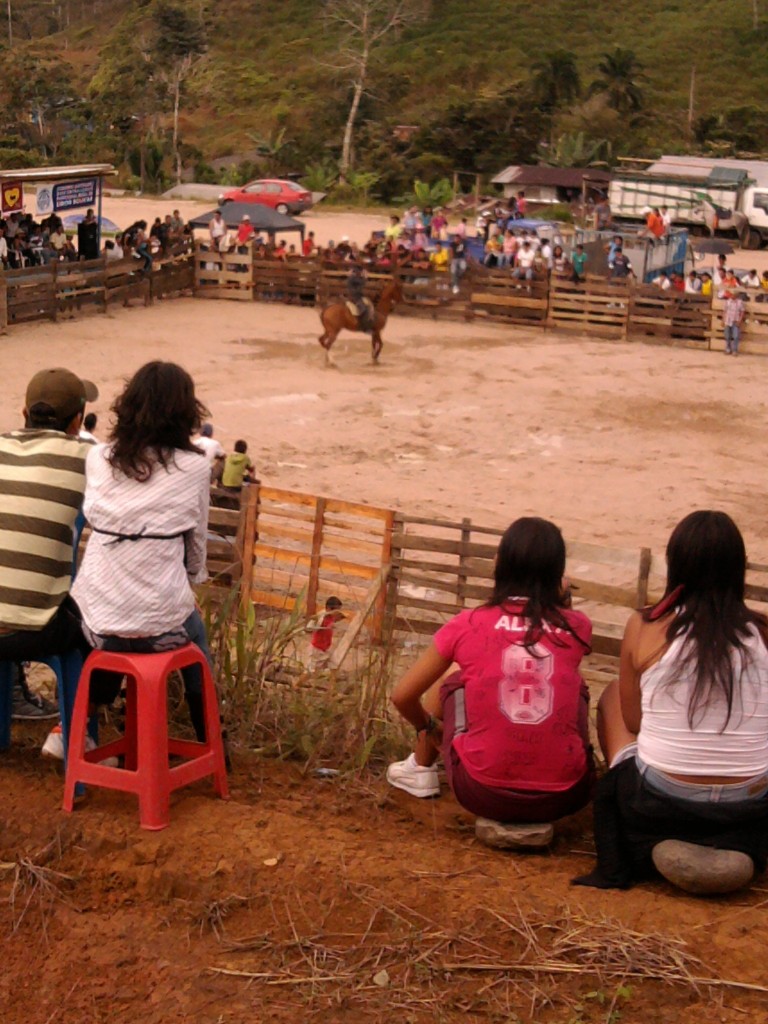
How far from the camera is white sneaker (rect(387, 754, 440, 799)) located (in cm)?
457

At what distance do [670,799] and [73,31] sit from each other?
98236mm

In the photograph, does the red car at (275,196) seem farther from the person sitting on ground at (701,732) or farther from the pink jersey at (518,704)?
the person sitting on ground at (701,732)

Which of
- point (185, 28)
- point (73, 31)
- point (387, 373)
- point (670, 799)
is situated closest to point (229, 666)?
point (670, 799)

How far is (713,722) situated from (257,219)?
29.2 m

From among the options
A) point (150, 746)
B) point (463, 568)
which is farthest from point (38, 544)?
point (463, 568)

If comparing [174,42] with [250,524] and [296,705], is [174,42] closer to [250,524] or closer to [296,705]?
[250,524]

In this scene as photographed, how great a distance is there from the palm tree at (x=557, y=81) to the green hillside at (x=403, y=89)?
0.30ft

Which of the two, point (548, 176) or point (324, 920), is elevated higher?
point (548, 176)

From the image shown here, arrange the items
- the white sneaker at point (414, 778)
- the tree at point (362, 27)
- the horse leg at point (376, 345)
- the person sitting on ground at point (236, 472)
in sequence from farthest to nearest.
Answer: the tree at point (362, 27) → the horse leg at point (376, 345) → the person sitting on ground at point (236, 472) → the white sneaker at point (414, 778)

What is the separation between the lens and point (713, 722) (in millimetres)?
3904

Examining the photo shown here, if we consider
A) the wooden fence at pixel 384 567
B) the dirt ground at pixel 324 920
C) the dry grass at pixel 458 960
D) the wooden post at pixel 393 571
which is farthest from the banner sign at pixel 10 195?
the dry grass at pixel 458 960

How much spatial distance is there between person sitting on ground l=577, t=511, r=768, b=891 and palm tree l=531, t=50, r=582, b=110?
203ft

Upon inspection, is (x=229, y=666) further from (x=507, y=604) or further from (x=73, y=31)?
(x=73, y=31)

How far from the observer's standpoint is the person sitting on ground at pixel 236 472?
11.7 m
